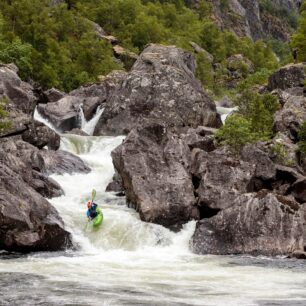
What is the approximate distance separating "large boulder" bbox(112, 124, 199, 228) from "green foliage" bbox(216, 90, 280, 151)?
3.21 meters

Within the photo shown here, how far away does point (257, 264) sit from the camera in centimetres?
2356

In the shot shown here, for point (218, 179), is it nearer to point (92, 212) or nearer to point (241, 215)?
point (241, 215)

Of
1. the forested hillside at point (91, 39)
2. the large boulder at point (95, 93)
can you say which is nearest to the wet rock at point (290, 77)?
the forested hillside at point (91, 39)

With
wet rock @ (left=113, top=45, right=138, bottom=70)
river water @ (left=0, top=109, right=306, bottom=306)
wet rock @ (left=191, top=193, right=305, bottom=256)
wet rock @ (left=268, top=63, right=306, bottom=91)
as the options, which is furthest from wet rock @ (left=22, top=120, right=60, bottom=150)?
wet rock @ (left=113, top=45, right=138, bottom=70)

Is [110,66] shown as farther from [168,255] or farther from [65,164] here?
[168,255]

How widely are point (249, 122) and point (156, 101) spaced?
14233mm

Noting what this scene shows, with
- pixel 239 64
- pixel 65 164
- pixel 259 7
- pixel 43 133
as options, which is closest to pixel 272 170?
pixel 65 164

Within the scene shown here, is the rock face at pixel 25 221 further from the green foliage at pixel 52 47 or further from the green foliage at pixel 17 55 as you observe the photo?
the green foliage at pixel 52 47

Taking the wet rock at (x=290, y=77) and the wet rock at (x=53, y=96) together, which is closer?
the wet rock at (x=53, y=96)

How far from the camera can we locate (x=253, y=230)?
1069 inches

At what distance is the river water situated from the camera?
52.4ft

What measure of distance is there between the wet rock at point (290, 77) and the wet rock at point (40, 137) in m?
27.8

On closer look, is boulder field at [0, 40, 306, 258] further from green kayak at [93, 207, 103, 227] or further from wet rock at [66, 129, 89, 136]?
green kayak at [93, 207, 103, 227]

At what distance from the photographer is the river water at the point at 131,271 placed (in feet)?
52.4
